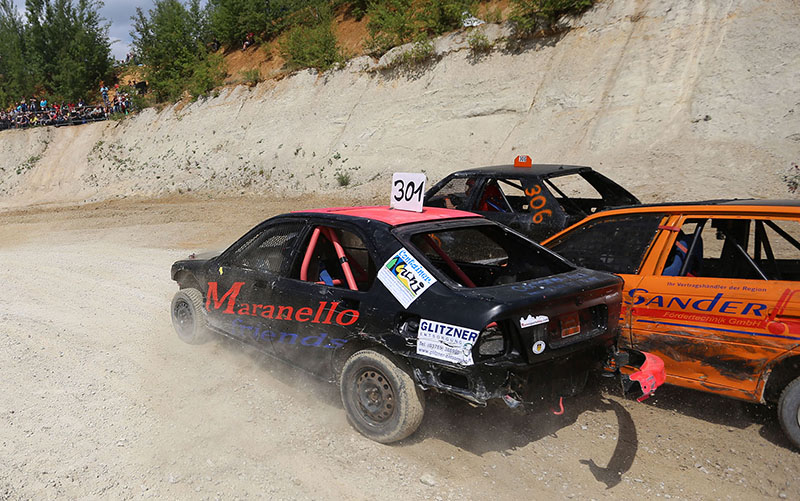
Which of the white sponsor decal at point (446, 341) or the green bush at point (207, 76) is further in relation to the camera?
the green bush at point (207, 76)

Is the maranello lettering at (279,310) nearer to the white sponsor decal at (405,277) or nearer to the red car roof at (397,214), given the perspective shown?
the white sponsor decal at (405,277)

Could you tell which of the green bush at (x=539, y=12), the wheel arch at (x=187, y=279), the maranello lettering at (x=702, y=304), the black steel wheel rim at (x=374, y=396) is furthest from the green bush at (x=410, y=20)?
the black steel wheel rim at (x=374, y=396)

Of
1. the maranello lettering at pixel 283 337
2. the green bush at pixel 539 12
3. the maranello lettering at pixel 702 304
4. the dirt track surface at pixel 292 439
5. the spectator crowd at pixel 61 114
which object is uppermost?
the green bush at pixel 539 12

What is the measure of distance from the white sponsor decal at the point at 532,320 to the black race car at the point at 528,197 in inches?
142

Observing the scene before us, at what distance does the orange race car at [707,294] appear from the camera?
12.6ft

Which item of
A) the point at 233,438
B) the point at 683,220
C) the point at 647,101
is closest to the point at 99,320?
the point at 233,438

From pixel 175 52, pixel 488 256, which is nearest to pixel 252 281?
pixel 488 256

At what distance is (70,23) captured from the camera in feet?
128

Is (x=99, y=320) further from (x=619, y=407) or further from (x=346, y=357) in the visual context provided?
(x=619, y=407)

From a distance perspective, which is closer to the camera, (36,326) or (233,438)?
(233,438)

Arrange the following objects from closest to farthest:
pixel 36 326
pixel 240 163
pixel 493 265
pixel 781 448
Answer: pixel 781 448 < pixel 493 265 < pixel 36 326 < pixel 240 163

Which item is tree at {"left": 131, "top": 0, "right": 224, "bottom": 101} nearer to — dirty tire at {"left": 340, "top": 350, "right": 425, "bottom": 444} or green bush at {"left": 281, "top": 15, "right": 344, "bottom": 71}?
green bush at {"left": 281, "top": 15, "right": 344, "bottom": 71}

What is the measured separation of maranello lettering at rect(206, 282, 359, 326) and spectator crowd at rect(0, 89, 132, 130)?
99.9 feet

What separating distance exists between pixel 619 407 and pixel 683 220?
4.88 ft
